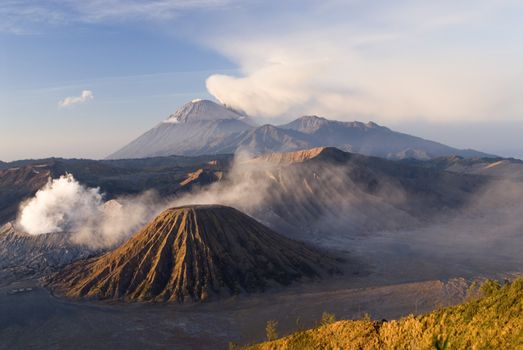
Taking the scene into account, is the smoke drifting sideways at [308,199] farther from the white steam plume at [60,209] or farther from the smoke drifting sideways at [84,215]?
the white steam plume at [60,209]

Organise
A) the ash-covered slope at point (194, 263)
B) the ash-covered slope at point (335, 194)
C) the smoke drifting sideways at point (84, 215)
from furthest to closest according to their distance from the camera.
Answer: the ash-covered slope at point (335, 194), the smoke drifting sideways at point (84, 215), the ash-covered slope at point (194, 263)

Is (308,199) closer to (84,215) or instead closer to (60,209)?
(84,215)

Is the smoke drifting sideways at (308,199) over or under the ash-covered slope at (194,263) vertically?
over

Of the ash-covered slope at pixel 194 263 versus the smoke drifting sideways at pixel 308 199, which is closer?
the ash-covered slope at pixel 194 263

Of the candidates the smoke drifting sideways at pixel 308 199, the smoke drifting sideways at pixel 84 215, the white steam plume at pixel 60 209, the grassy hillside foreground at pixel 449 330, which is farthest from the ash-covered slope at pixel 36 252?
the grassy hillside foreground at pixel 449 330

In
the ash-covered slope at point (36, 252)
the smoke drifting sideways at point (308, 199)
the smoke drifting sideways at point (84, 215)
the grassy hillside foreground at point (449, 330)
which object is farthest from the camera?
the smoke drifting sideways at point (308, 199)
